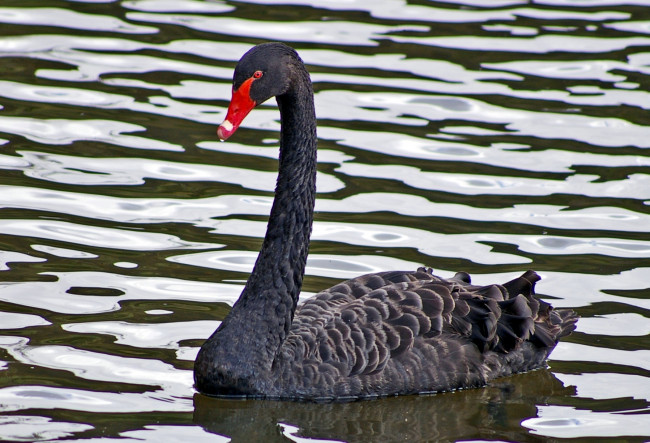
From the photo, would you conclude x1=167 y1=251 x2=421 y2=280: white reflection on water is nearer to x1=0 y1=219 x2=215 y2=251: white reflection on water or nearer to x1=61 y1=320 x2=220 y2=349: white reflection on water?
x1=0 y1=219 x2=215 y2=251: white reflection on water

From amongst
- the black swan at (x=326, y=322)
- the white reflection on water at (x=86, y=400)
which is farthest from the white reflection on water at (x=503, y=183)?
the white reflection on water at (x=86, y=400)

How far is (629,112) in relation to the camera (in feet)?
38.4

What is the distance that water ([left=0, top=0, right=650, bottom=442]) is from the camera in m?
6.89

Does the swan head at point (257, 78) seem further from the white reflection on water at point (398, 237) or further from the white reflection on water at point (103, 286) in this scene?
the white reflection on water at point (398, 237)

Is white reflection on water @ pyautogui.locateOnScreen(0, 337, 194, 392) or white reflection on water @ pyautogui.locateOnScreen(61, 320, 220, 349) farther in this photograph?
white reflection on water @ pyautogui.locateOnScreen(61, 320, 220, 349)

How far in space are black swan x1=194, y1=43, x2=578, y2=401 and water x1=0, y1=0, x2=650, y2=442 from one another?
0.15 meters

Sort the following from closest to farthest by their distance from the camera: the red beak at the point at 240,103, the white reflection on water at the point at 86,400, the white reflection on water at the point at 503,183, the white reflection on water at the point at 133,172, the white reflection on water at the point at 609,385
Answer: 1. the white reflection on water at the point at 86,400
2. the red beak at the point at 240,103
3. the white reflection on water at the point at 609,385
4. the white reflection on water at the point at 133,172
5. the white reflection on water at the point at 503,183

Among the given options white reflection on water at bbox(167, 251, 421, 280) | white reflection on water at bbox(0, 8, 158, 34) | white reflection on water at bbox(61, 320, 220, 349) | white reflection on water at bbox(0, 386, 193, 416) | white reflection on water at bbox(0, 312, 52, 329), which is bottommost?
white reflection on water at bbox(0, 386, 193, 416)

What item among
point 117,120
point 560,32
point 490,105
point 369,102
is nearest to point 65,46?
point 117,120

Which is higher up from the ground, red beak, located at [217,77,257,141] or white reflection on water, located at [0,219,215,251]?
red beak, located at [217,77,257,141]

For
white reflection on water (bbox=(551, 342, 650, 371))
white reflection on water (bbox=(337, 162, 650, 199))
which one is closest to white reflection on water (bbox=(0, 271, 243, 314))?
white reflection on water (bbox=(551, 342, 650, 371))

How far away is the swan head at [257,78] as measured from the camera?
677 cm

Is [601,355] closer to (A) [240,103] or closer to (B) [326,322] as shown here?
(B) [326,322]

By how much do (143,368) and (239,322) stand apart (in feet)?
1.95
